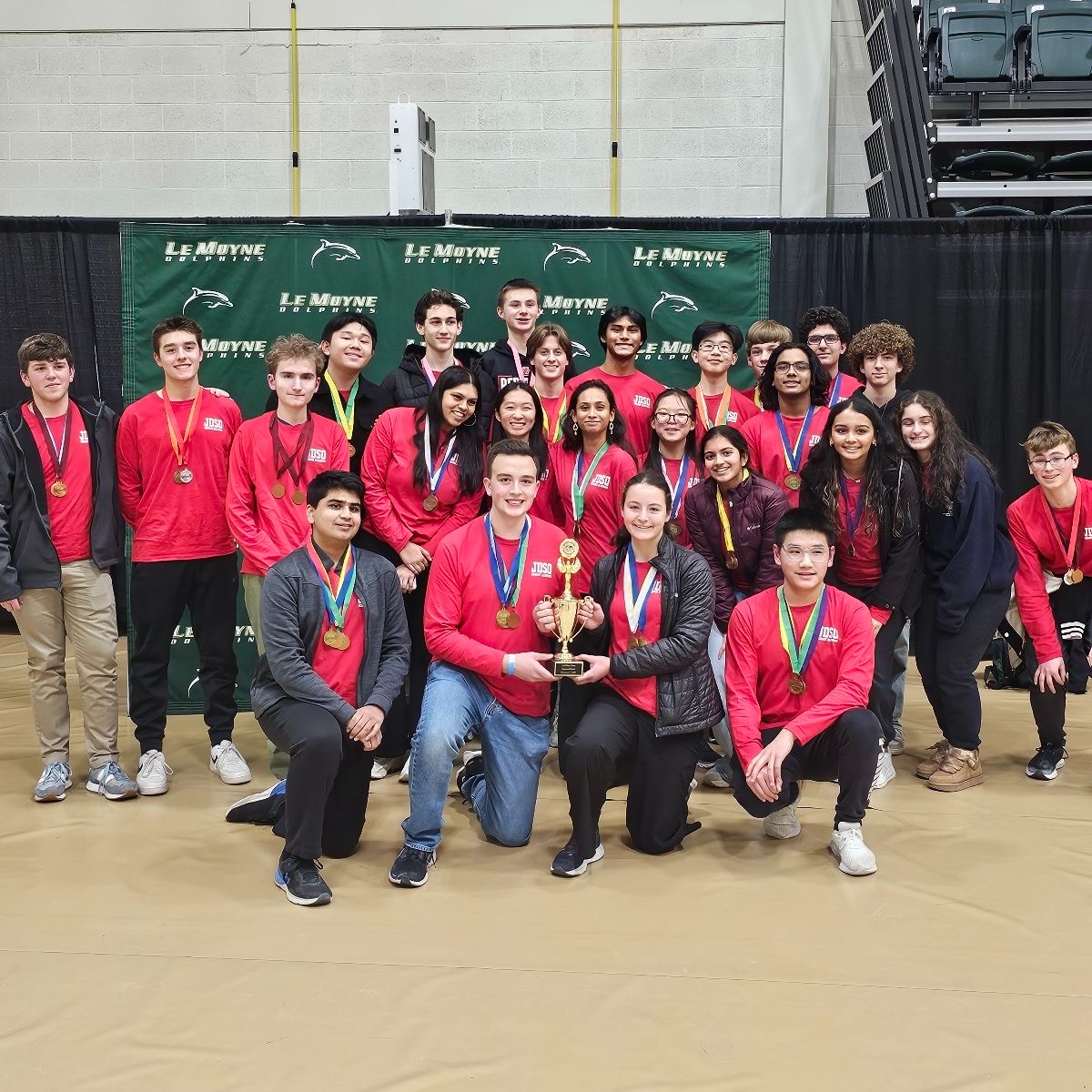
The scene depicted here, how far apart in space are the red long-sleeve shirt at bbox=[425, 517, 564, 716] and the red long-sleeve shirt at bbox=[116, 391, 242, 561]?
115cm

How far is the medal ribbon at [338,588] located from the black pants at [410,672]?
2.27ft

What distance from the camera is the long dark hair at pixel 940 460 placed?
4164 mm

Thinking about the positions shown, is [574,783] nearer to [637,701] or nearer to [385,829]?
[637,701]

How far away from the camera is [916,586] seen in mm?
4266

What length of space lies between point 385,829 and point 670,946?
126 centimetres

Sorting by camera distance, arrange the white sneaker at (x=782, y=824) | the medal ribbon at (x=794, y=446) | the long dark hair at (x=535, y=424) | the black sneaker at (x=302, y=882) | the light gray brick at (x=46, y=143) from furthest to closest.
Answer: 1. the light gray brick at (x=46, y=143)
2. the medal ribbon at (x=794, y=446)
3. the long dark hair at (x=535, y=424)
4. the white sneaker at (x=782, y=824)
5. the black sneaker at (x=302, y=882)

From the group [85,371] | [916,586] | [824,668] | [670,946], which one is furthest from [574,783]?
[85,371]

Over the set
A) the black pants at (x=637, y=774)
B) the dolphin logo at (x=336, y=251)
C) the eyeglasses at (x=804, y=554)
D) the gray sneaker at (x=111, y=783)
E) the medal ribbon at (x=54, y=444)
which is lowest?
the gray sneaker at (x=111, y=783)

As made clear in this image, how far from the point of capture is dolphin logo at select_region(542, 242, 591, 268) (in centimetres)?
584

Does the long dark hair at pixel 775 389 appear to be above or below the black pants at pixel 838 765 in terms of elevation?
above

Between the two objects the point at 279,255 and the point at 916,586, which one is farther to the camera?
the point at 279,255

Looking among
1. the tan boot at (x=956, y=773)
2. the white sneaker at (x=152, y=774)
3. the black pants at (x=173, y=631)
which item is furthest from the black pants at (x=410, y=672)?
the tan boot at (x=956, y=773)

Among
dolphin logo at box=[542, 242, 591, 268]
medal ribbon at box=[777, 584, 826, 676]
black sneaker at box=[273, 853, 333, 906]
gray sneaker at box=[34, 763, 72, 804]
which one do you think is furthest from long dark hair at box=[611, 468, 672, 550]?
dolphin logo at box=[542, 242, 591, 268]

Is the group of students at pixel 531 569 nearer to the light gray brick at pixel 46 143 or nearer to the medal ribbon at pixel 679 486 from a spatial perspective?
the medal ribbon at pixel 679 486
